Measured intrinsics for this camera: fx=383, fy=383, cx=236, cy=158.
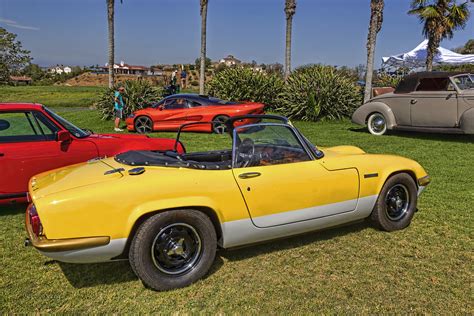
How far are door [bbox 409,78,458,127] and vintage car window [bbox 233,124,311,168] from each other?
24.3ft

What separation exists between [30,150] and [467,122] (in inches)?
355

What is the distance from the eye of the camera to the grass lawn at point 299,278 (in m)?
2.78

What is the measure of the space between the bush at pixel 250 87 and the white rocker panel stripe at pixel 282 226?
43.0ft

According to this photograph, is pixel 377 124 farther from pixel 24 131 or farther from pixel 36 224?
pixel 36 224

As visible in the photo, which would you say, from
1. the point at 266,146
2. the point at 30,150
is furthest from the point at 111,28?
the point at 266,146

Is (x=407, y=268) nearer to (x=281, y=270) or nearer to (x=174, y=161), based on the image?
(x=281, y=270)

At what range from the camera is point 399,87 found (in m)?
10.6

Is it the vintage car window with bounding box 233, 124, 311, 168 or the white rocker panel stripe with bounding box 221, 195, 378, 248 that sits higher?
the vintage car window with bounding box 233, 124, 311, 168

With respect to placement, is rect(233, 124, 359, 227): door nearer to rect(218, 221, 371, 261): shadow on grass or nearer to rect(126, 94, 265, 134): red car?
rect(218, 221, 371, 261): shadow on grass

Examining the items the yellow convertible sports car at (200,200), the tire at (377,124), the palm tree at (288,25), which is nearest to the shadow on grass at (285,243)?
the yellow convertible sports car at (200,200)

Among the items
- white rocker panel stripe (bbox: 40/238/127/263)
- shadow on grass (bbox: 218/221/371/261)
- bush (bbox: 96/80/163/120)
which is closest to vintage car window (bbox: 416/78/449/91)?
shadow on grass (bbox: 218/221/371/261)

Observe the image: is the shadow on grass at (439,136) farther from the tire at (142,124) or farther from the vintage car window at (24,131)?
the vintage car window at (24,131)

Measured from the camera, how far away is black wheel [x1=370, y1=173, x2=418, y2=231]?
13.0 ft

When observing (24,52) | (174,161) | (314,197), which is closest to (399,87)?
(314,197)
